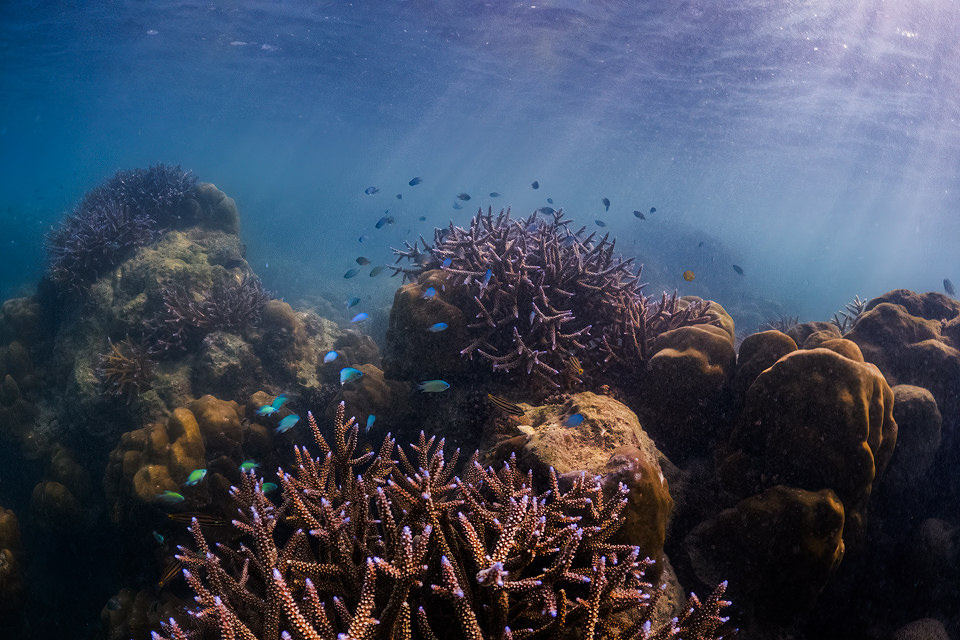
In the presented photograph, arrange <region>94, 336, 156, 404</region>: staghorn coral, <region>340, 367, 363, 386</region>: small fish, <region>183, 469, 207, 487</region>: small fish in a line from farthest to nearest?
<region>94, 336, 156, 404</region>: staghorn coral → <region>340, 367, 363, 386</region>: small fish → <region>183, 469, 207, 487</region>: small fish

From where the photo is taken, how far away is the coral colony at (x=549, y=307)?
5078 millimetres

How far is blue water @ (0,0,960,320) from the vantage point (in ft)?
58.1

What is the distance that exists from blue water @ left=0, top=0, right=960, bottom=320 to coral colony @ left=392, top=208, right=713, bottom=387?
15.2 metres

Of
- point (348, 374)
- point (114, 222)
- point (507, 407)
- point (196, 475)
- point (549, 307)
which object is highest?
point (549, 307)

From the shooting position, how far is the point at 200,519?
180 inches

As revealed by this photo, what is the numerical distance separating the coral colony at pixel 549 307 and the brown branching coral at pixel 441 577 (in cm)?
222

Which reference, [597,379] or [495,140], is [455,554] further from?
[495,140]

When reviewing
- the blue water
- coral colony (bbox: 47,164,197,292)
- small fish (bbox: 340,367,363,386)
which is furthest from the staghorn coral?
the blue water

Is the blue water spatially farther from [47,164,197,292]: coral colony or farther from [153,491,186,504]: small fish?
[153,491,186,504]: small fish

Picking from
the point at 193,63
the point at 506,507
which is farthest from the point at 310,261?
the point at 506,507

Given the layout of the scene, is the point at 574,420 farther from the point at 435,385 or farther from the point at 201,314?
the point at 201,314

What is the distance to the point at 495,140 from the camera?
49.3 m

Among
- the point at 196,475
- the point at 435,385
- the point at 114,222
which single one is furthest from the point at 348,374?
the point at 114,222

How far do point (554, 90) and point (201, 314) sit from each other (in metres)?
26.8
